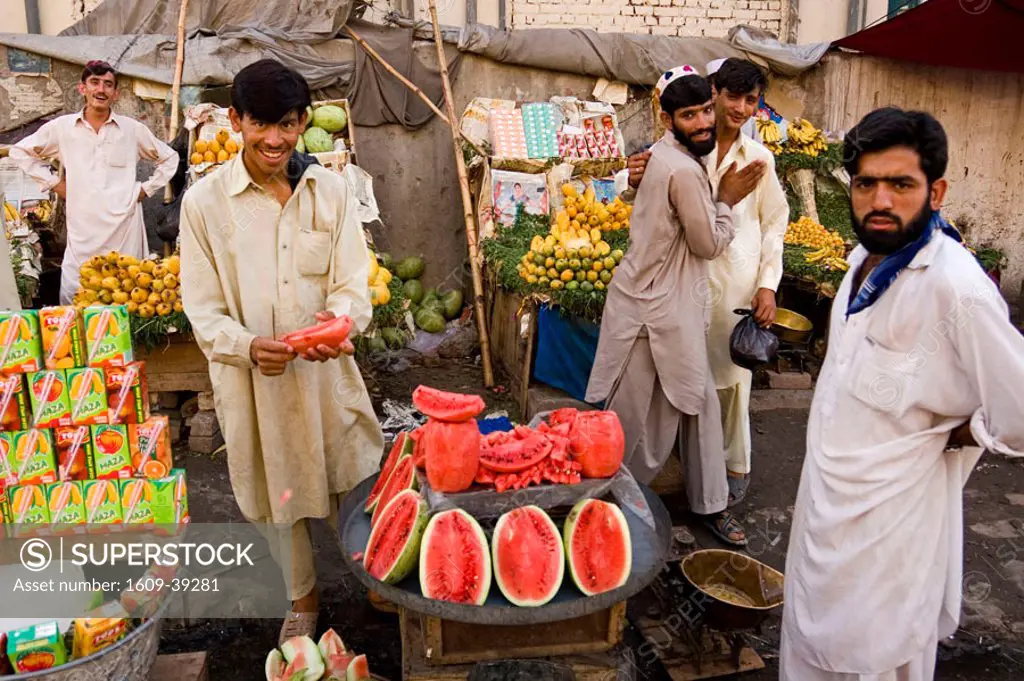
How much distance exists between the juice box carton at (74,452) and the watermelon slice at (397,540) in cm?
147

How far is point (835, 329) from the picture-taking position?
235 centimetres

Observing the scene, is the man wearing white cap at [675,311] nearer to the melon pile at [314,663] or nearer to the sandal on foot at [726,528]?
the sandal on foot at [726,528]

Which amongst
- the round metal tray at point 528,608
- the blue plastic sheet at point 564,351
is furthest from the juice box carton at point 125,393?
the blue plastic sheet at point 564,351

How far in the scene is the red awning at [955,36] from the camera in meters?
7.29

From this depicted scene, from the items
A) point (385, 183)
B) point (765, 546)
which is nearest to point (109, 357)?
point (765, 546)

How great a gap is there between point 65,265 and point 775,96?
756 cm

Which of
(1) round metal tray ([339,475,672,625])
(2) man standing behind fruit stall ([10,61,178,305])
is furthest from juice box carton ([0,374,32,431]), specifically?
(2) man standing behind fruit stall ([10,61,178,305])

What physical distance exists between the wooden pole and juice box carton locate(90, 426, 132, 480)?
151 inches

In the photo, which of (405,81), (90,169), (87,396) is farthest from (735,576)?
(405,81)

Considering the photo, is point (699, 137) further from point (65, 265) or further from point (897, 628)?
point (65, 265)

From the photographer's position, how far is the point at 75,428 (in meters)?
2.98

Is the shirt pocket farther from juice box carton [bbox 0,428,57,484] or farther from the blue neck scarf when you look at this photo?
the blue neck scarf

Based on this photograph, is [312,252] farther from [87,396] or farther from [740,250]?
[740,250]

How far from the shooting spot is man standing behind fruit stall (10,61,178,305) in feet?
19.2
